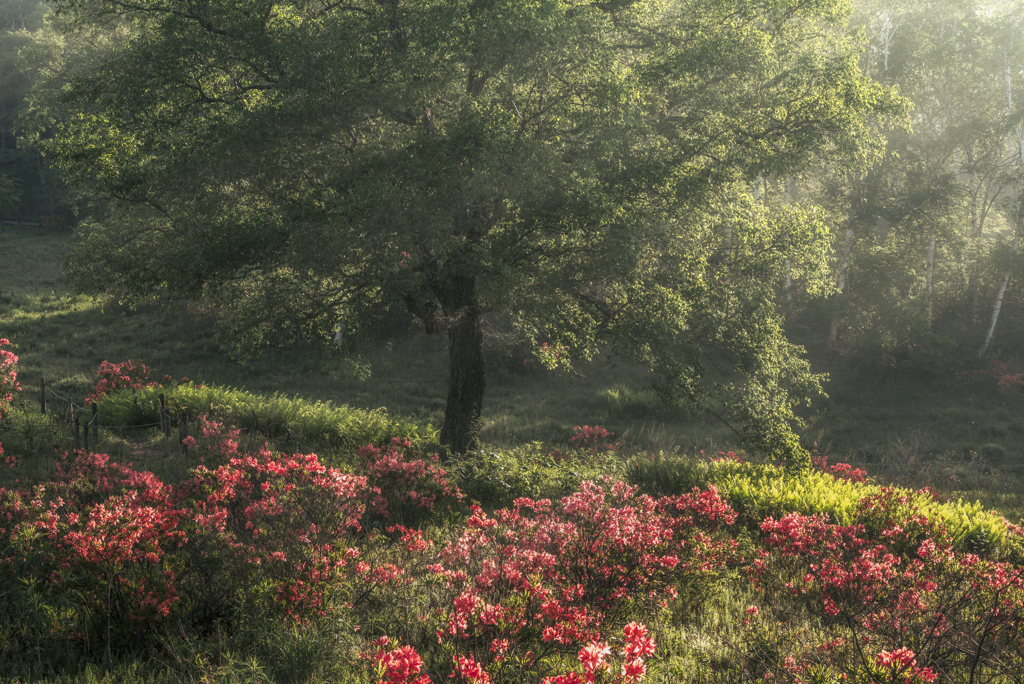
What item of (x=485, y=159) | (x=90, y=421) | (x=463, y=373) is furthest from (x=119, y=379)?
(x=485, y=159)

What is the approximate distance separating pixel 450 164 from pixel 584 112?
1946mm

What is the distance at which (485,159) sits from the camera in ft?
23.5

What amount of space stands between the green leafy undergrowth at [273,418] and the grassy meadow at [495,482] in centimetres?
4

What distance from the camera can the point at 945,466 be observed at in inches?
490

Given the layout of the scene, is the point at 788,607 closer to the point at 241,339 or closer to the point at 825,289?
the point at 825,289

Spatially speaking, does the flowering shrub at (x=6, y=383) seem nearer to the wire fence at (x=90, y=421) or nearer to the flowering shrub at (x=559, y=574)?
the wire fence at (x=90, y=421)

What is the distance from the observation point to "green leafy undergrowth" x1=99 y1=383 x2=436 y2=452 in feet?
34.5

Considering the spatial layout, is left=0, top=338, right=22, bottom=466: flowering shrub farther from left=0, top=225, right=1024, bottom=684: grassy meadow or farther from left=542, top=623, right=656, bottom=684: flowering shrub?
left=542, top=623, right=656, bottom=684: flowering shrub

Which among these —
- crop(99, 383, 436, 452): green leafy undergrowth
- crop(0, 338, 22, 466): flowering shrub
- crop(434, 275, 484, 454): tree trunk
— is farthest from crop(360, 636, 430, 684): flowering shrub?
crop(0, 338, 22, 466): flowering shrub

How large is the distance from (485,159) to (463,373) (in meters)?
4.19

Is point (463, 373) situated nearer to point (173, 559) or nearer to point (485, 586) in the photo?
point (173, 559)

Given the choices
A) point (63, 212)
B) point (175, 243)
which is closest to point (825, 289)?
Result: point (175, 243)

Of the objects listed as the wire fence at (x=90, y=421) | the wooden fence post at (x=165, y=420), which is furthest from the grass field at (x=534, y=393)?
the wooden fence post at (x=165, y=420)

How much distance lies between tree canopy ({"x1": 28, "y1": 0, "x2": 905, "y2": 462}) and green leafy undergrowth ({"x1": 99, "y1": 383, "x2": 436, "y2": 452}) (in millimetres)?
2046
